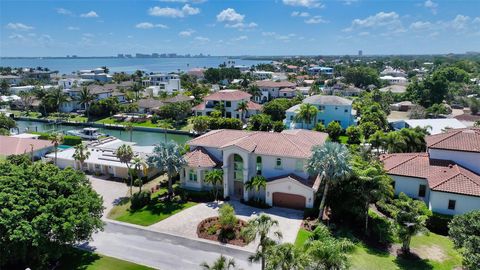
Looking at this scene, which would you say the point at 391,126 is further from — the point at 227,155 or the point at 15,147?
the point at 15,147

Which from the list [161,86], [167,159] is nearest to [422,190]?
[167,159]

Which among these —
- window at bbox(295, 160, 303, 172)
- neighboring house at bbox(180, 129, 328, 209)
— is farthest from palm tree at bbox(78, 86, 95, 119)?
window at bbox(295, 160, 303, 172)

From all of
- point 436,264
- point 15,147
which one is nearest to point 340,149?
point 436,264

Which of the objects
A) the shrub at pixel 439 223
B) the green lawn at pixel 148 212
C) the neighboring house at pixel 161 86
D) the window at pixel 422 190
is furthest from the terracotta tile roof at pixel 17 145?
the neighboring house at pixel 161 86

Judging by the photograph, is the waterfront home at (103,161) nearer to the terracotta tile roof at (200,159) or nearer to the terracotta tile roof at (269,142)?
the terracotta tile roof at (200,159)

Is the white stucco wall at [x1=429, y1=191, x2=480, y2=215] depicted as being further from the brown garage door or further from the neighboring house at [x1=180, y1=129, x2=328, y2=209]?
the brown garage door

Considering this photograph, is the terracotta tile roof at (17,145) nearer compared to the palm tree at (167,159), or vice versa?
the palm tree at (167,159)
